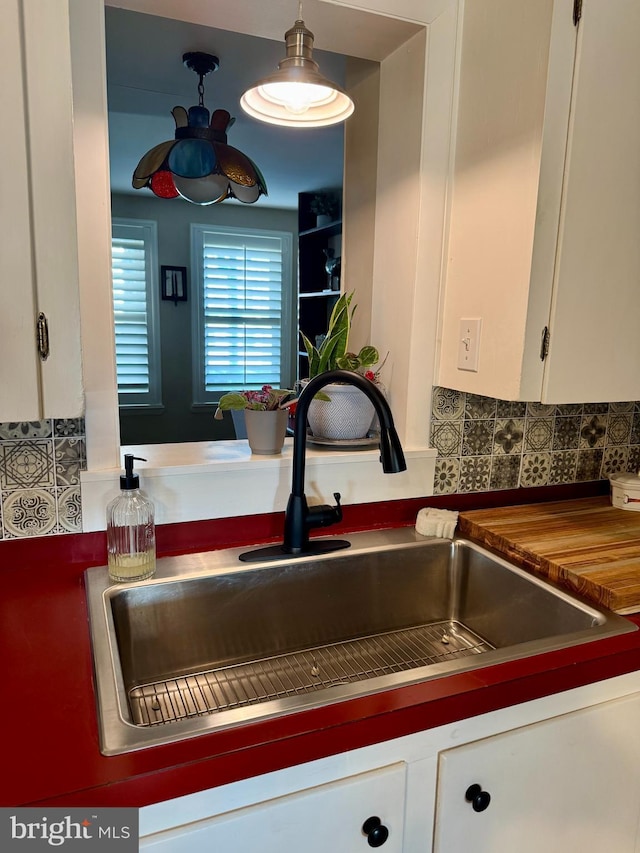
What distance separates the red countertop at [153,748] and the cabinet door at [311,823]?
58mm

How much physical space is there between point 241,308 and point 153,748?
4.18 meters

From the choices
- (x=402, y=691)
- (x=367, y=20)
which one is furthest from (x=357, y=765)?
(x=367, y=20)

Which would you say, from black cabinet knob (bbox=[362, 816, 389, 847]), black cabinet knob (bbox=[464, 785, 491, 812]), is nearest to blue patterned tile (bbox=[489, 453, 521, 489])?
black cabinet knob (bbox=[464, 785, 491, 812])

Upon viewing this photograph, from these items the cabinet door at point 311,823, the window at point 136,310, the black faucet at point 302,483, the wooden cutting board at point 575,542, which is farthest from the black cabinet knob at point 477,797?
the window at point 136,310

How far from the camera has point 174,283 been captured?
434 cm

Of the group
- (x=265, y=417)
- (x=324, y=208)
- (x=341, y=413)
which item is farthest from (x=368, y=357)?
(x=324, y=208)

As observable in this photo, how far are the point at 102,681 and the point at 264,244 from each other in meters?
4.27

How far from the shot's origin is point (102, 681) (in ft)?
2.54

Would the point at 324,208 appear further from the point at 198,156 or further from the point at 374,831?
the point at 374,831

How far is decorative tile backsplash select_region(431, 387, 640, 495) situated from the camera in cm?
141

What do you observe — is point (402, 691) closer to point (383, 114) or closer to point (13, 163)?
point (13, 163)

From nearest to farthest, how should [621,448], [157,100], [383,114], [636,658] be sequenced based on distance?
1. [636,658]
2. [383,114]
3. [621,448]
4. [157,100]

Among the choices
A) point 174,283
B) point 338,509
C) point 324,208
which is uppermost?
point 324,208

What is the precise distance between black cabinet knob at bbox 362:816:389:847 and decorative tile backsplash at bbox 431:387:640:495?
2.53 ft
